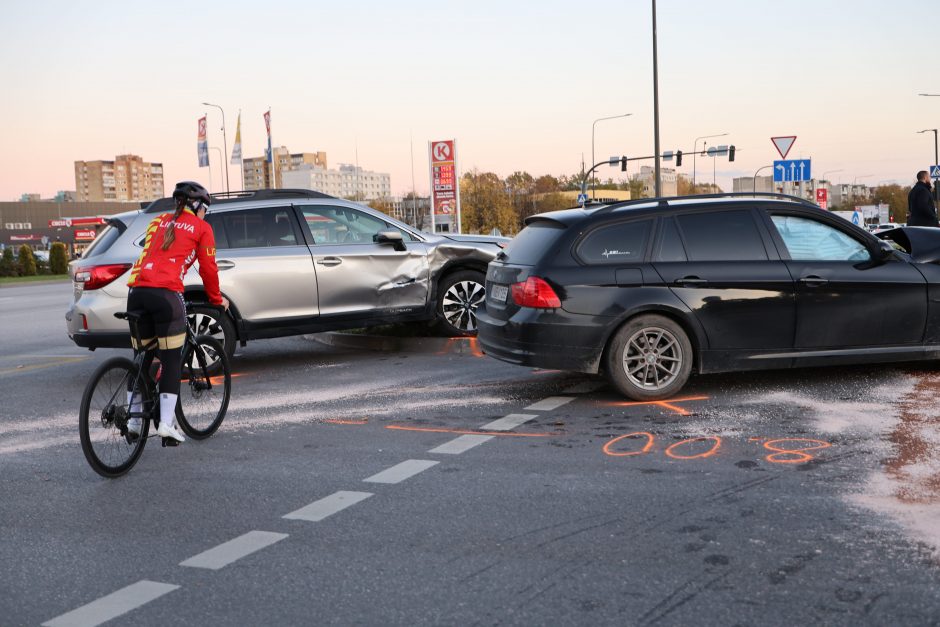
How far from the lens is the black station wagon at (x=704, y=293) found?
775 centimetres

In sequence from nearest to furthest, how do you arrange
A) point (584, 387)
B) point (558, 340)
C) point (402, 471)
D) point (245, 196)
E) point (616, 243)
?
point (402, 471), point (558, 340), point (616, 243), point (584, 387), point (245, 196)

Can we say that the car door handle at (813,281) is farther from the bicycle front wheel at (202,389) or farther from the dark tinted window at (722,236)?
the bicycle front wheel at (202,389)

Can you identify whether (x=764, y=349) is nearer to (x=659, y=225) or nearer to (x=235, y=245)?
(x=659, y=225)

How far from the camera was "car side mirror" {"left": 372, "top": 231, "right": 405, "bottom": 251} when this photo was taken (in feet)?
34.7

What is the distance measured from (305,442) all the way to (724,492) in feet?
10.00

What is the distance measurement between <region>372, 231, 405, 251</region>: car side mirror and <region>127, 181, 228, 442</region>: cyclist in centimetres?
413

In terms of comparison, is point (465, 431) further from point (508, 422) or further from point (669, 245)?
point (669, 245)

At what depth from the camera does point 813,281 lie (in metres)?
8.01

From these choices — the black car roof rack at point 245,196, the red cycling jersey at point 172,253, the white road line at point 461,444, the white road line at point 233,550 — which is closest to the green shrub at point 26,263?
the black car roof rack at point 245,196

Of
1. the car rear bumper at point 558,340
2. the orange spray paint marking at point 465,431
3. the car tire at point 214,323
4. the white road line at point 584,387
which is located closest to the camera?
the orange spray paint marking at point 465,431

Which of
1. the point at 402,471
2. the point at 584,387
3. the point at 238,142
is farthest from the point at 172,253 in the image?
the point at 238,142

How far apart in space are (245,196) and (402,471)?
18.2 ft

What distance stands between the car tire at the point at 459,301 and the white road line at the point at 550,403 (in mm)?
3319

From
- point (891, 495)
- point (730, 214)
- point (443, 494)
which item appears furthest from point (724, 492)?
point (730, 214)
